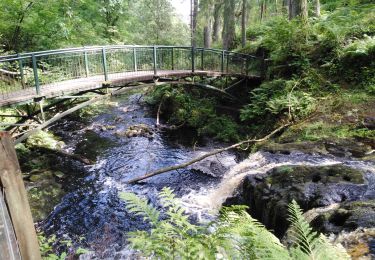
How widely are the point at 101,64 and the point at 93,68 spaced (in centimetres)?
69

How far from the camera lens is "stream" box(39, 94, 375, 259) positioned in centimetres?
693

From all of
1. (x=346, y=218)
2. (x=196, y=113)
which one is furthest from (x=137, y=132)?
(x=346, y=218)

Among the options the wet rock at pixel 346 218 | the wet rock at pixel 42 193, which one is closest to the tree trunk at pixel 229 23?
the wet rock at pixel 42 193

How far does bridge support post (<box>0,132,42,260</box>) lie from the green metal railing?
6.46m

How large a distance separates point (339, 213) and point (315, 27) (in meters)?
10.2

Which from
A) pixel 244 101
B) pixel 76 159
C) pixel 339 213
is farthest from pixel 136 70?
pixel 339 213

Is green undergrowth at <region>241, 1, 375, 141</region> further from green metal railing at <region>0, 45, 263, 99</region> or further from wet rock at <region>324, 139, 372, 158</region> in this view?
green metal railing at <region>0, 45, 263, 99</region>

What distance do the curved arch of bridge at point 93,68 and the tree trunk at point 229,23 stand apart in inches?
210

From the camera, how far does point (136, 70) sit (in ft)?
37.9

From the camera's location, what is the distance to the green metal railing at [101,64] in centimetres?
837

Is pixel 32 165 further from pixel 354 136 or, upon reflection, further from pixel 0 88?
pixel 354 136

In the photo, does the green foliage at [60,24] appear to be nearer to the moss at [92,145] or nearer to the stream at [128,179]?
the moss at [92,145]

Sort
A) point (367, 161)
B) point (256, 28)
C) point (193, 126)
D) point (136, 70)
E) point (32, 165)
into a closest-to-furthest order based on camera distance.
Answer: point (367, 161) < point (32, 165) < point (136, 70) < point (193, 126) < point (256, 28)

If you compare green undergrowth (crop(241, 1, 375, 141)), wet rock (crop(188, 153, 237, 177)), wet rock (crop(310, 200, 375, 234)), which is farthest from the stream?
green undergrowth (crop(241, 1, 375, 141))
